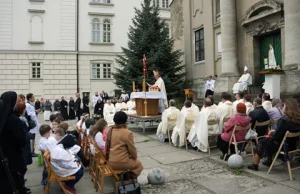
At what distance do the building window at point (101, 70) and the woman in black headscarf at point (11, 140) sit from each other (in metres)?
28.3

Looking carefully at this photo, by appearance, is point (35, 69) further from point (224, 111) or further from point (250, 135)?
point (250, 135)

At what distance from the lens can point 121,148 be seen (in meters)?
5.07

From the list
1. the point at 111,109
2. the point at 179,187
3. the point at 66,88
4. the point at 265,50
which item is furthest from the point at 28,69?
the point at 179,187

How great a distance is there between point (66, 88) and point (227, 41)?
745 inches

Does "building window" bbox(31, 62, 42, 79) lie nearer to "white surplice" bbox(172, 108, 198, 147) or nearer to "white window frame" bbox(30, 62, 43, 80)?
"white window frame" bbox(30, 62, 43, 80)

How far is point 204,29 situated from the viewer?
794 inches

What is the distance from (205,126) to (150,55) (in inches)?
497

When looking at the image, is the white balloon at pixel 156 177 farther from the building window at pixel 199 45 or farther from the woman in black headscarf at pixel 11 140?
the building window at pixel 199 45

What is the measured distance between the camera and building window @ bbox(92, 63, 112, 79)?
32.3 m

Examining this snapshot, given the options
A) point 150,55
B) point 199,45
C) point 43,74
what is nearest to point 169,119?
point 150,55

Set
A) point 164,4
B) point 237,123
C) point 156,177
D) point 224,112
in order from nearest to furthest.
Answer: point 156,177, point 237,123, point 224,112, point 164,4


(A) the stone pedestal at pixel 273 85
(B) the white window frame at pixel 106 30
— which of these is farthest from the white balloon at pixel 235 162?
(B) the white window frame at pixel 106 30

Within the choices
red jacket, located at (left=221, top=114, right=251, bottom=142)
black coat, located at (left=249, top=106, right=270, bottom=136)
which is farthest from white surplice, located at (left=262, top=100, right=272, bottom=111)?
red jacket, located at (left=221, top=114, right=251, bottom=142)

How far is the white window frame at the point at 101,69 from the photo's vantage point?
106 feet
